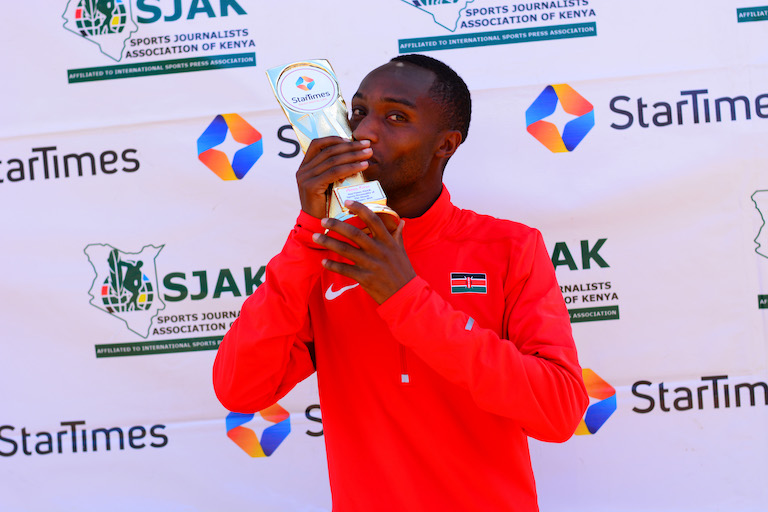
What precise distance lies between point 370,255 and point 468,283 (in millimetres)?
310

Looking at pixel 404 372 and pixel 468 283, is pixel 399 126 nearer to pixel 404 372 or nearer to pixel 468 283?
pixel 468 283

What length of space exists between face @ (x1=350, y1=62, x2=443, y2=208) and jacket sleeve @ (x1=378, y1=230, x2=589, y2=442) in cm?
29

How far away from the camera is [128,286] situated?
2.11 m

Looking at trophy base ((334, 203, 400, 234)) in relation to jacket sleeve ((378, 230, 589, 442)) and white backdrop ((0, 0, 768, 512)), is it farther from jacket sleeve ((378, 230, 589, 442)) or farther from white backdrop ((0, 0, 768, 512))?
white backdrop ((0, 0, 768, 512))

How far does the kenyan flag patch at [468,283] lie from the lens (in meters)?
1.37

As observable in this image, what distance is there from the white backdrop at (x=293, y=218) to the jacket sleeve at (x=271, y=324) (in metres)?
0.79

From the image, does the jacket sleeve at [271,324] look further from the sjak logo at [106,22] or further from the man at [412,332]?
the sjak logo at [106,22]

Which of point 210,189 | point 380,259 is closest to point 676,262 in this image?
point 380,259

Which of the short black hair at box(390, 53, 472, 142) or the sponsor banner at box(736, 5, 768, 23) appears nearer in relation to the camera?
the short black hair at box(390, 53, 472, 142)

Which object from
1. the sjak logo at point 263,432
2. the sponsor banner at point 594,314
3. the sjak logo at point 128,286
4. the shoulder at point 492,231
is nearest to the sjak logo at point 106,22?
the sjak logo at point 128,286

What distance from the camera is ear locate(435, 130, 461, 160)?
4.81 feet

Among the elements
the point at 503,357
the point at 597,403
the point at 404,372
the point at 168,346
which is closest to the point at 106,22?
the point at 168,346

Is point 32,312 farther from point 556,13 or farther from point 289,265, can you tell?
point 556,13

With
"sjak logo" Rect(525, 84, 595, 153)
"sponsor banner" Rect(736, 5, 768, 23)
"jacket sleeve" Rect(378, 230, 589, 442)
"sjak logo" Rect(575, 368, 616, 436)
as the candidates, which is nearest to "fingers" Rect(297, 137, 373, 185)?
"jacket sleeve" Rect(378, 230, 589, 442)
